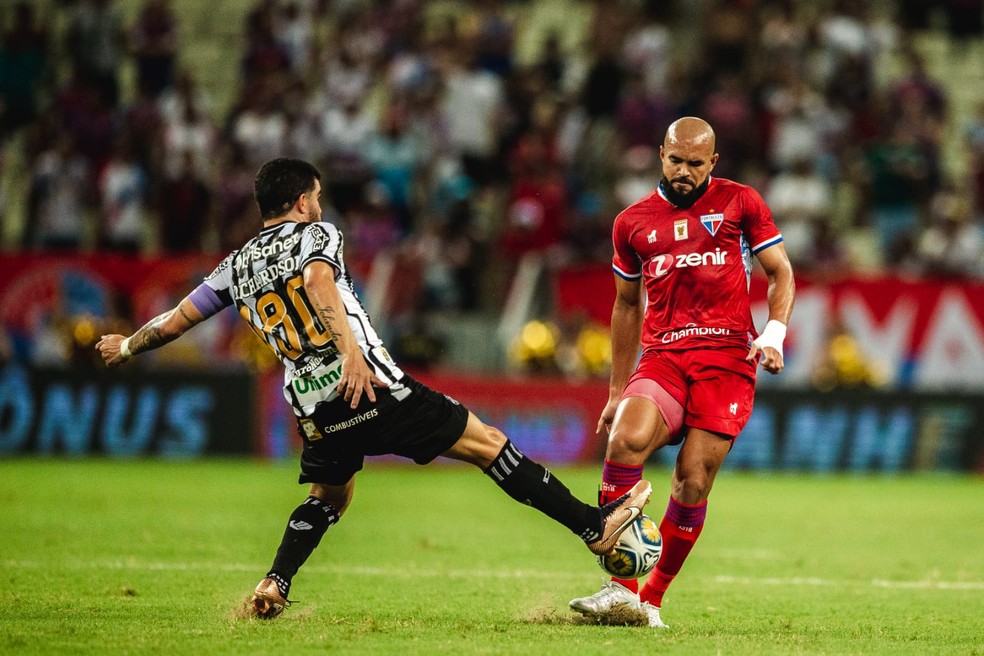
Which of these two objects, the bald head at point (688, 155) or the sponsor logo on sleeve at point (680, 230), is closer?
the bald head at point (688, 155)

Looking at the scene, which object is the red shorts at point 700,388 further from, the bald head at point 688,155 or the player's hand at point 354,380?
the player's hand at point 354,380

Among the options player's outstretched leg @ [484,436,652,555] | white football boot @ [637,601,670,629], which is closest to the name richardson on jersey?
player's outstretched leg @ [484,436,652,555]

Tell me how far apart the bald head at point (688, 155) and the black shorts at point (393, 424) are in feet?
5.59

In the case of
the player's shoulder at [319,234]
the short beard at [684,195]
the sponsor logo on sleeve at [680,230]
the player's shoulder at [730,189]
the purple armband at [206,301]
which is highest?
the player's shoulder at [730,189]

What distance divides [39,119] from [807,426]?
39.4 feet

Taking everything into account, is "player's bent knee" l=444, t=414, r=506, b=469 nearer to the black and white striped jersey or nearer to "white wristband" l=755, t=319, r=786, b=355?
the black and white striped jersey

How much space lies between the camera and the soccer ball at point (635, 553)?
7.46 metres

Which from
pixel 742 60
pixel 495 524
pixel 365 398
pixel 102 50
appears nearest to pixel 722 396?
pixel 365 398

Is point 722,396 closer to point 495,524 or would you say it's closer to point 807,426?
point 495,524

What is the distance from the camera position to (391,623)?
749cm

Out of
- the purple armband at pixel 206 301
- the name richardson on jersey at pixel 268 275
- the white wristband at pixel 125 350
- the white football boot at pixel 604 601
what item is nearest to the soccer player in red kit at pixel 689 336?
→ the white football boot at pixel 604 601

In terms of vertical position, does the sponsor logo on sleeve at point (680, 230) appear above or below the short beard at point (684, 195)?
below

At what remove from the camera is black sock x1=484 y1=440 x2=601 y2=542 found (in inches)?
295

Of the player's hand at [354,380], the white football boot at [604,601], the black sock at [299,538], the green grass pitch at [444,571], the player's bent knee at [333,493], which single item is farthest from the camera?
the player's bent knee at [333,493]
